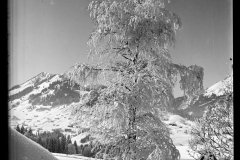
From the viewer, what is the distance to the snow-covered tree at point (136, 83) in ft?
8.54

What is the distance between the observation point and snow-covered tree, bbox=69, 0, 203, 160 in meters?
2.60

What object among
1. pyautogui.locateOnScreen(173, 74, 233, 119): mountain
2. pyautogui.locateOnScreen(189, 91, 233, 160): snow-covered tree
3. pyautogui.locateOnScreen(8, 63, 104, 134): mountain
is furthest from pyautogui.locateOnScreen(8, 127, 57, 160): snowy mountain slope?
pyautogui.locateOnScreen(189, 91, 233, 160): snow-covered tree

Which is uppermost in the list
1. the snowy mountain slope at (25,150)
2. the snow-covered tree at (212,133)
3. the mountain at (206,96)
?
the mountain at (206,96)

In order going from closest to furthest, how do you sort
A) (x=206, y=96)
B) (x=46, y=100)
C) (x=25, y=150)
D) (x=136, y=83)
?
(x=25, y=150), (x=136, y=83), (x=206, y=96), (x=46, y=100)

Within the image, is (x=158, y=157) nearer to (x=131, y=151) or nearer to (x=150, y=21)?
(x=131, y=151)

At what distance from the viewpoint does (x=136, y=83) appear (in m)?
2.56

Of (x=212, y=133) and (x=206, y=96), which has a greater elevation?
(x=206, y=96)

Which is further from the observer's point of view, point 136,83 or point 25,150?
point 136,83

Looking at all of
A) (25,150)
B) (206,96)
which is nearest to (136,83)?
(206,96)

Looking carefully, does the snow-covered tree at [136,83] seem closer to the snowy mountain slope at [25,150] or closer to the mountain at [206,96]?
the mountain at [206,96]

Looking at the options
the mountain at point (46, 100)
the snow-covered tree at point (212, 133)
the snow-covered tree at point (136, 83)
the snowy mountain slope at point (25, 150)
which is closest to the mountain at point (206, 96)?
the snow-covered tree at point (136, 83)

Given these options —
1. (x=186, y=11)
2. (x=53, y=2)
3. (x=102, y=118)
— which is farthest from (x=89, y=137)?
(x=186, y=11)

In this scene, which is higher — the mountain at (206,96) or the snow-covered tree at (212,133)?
the mountain at (206,96)

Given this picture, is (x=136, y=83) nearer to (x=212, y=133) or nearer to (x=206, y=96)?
(x=206, y=96)
